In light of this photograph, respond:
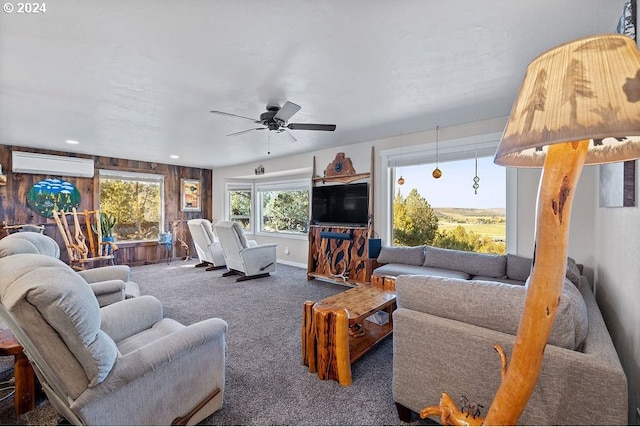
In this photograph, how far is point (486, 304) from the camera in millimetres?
1222

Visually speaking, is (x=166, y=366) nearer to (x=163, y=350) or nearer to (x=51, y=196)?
(x=163, y=350)

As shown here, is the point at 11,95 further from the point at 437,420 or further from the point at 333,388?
the point at 437,420

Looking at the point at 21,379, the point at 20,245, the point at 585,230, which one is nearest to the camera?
the point at 21,379

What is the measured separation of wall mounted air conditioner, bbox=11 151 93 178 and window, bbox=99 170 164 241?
339 mm

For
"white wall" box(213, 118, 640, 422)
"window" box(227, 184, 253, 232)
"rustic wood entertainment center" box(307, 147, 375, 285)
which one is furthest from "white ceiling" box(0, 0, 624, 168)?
"window" box(227, 184, 253, 232)

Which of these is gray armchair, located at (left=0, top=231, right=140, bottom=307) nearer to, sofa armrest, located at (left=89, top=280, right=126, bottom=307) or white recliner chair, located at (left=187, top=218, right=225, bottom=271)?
sofa armrest, located at (left=89, top=280, right=126, bottom=307)

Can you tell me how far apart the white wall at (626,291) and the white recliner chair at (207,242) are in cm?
532

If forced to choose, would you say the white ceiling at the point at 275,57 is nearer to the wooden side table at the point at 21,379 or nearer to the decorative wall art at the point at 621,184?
the decorative wall art at the point at 621,184

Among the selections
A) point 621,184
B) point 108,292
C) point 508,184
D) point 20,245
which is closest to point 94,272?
point 108,292

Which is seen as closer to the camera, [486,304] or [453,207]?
[486,304]

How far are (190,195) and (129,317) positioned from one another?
5.59m

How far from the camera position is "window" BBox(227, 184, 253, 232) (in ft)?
22.2

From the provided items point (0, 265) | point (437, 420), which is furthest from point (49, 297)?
point (437, 420)

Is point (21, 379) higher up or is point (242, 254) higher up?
point (242, 254)
